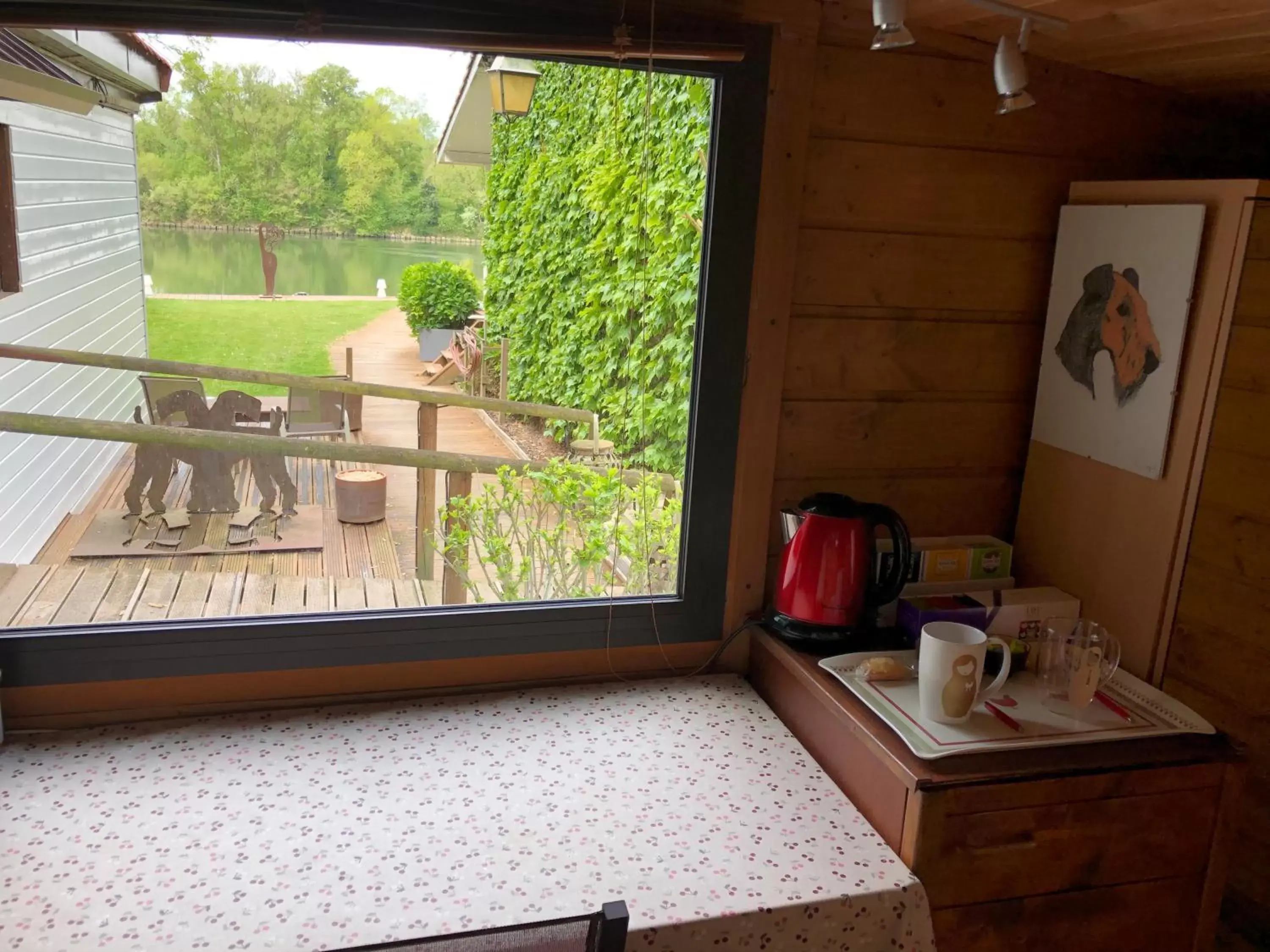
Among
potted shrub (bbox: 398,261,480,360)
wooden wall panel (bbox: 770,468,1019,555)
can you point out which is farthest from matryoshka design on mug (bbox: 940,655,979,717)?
potted shrub (bbox: 398,261,480,360)

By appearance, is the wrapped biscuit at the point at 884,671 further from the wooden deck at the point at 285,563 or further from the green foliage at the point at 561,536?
the wooden deck at the point at 285,563

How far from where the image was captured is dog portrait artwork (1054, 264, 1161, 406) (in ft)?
5.25

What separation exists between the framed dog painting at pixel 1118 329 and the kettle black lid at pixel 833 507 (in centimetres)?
48

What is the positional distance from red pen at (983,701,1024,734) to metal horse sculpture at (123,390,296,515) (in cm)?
118

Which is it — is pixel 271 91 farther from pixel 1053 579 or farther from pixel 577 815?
pixel 1053 579

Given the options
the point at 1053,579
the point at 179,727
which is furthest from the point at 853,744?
the point at 179,727

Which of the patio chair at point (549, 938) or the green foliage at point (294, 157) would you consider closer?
the patio chair at point (549, 938)

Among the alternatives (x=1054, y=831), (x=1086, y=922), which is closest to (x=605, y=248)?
(x=1054, y=831)

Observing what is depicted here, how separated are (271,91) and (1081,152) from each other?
4.53 ft

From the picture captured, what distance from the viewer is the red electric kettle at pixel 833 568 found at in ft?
5.04

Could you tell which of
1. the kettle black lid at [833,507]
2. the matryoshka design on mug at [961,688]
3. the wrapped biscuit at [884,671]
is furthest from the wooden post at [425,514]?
the matryoshka design on mug at [961,688]

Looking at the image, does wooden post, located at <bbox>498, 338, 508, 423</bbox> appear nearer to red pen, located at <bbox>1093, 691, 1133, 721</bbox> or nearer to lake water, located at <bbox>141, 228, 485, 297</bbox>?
lake water, located at <bbox>141, 228, 485, 297</bbox>

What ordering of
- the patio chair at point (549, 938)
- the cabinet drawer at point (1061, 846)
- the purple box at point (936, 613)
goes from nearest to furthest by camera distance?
the patio chair at point (549, 938), the cabinet drawer at point (1061, 846), the purple box at point (936, 613)

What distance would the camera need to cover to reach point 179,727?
1.47 metres
